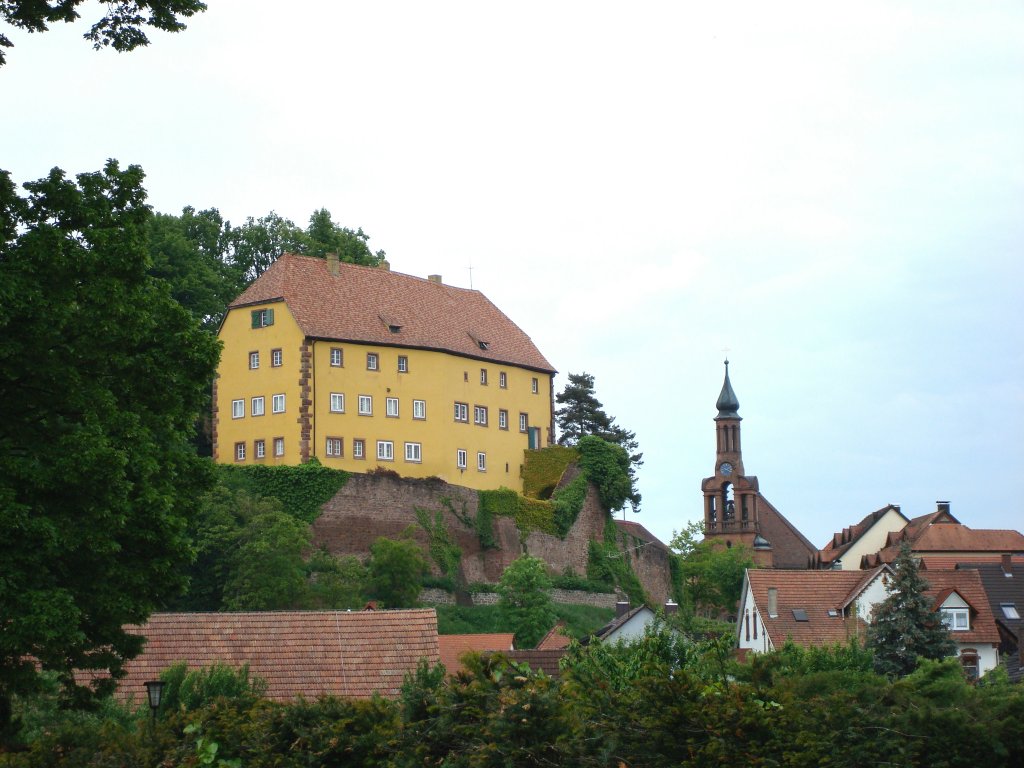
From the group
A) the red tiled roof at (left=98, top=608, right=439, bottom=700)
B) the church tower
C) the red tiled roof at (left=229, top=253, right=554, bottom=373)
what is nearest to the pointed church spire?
the church tower

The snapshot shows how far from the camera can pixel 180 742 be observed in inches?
560

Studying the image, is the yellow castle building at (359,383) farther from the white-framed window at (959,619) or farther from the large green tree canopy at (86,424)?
the large green tree canopy at (86,424)

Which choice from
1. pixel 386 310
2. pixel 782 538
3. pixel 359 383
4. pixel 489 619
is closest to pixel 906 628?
pixel 489 619

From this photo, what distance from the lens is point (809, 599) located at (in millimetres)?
58594

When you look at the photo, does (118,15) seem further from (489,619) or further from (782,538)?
(782,538)

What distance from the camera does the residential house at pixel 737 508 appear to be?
133 m

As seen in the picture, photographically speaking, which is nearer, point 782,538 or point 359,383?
point 359,383

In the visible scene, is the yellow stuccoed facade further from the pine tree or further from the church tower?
the church tower

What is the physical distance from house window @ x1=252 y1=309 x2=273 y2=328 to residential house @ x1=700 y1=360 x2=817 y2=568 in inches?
2659

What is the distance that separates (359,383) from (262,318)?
5019 millimetres

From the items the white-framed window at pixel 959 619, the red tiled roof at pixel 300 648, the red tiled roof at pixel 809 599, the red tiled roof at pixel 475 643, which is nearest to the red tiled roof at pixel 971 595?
the white-framed window at pixel 959 619

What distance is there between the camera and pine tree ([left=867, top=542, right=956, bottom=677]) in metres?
45.5

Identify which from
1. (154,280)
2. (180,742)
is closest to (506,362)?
(154,280)

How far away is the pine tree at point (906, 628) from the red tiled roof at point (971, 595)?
813cm
